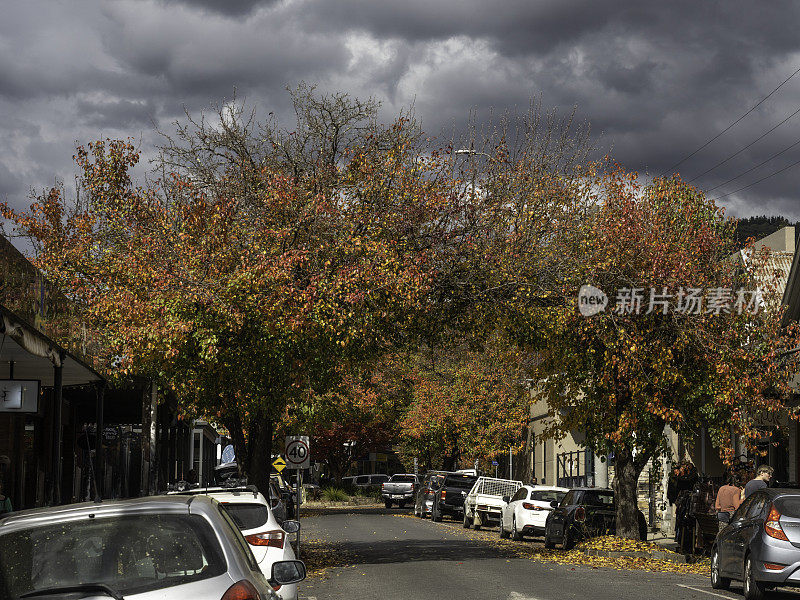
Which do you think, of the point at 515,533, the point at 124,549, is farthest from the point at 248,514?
the point at 515,533

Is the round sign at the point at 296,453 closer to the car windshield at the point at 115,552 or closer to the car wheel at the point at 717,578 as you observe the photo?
the car wheel at the point at 717,578

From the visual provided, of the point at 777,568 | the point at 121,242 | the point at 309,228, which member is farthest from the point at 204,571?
the point at 121,242

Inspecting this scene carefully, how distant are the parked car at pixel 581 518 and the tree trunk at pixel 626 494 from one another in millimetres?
648

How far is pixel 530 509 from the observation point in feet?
103

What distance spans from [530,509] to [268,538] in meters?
19.7

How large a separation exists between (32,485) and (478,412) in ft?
103

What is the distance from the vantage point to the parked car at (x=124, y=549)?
547 cm

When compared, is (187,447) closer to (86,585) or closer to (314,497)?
(314,497)

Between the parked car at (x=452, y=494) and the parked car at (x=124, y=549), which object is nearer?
the parked car at (x=124, y=549)

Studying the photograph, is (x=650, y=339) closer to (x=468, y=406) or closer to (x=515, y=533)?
(x=515, y=533)

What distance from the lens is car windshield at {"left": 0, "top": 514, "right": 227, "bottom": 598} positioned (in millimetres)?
5516

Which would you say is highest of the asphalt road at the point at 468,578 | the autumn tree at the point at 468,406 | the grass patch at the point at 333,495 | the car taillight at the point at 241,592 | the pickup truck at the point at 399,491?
the autumn tree at the point at 468,406

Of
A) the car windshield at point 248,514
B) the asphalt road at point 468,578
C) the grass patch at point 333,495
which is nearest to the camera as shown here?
the car windshield at point 248,514

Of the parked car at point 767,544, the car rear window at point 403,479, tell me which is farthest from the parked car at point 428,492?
the parked car at point 767,544
